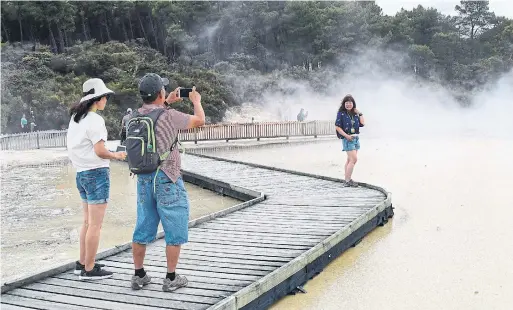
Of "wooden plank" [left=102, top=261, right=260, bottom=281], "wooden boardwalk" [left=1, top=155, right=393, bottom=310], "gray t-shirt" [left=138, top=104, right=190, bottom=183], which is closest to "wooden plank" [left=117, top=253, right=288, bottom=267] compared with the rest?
"wooden boardwalk" [left=1, top=155, right=393, bottom=310]

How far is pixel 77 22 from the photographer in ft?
145

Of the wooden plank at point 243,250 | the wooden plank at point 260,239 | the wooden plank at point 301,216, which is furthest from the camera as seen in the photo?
the wooden plank at point 301,216

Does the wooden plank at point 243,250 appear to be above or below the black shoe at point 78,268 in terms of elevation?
below

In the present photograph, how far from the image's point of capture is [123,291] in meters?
4.37

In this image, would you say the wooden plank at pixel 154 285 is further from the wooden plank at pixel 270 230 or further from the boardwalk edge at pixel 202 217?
the wooden plank at pixel 270 230

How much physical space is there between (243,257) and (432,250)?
2.41 metres

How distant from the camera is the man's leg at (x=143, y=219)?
4176 millimetres

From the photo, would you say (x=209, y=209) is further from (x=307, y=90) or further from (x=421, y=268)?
(x=307, y=90)

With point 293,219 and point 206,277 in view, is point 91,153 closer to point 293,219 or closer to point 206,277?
point 206,277

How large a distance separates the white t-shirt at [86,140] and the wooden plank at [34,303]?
1.09 meters

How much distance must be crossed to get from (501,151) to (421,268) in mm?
12816

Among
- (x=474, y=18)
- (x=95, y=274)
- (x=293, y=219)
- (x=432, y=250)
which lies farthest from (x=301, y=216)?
(x=474, y=18)

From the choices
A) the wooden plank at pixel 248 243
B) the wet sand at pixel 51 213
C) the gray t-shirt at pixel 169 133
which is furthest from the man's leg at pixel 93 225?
the wooden plank at pixel 248 243

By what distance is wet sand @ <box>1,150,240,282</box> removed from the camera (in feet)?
21.1
